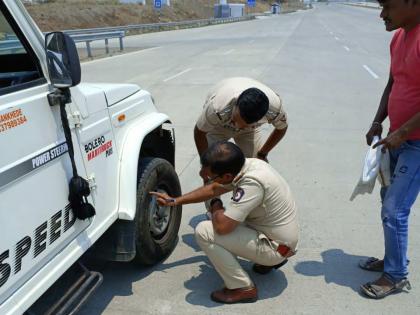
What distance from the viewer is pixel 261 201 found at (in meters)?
2.99

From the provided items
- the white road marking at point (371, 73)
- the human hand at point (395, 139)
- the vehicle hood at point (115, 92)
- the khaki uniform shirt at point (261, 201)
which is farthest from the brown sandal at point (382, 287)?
the white road marking at point (371, 73)

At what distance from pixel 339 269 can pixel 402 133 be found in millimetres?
1291

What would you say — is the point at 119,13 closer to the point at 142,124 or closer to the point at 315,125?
the point at 315,125

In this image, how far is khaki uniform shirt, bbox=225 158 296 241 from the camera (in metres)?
2.92

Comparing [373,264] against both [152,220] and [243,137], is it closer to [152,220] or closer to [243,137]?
[243,137]

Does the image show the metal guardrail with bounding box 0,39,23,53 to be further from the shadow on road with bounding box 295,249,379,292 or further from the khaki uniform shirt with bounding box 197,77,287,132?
the shadow on road with bounding box 295,249,379,292

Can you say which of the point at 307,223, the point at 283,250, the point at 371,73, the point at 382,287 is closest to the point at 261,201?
the point at 283,250

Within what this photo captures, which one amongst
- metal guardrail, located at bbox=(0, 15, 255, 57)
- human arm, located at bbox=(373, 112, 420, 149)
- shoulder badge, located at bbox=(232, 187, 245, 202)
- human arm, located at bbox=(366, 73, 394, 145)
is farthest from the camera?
human arm, located at bbox=(366, 73, 394, 145)

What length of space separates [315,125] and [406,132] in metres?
5.03

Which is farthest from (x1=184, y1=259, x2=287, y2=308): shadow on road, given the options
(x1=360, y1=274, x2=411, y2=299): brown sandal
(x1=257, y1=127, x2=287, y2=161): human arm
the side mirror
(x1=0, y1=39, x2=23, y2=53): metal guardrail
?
(x1=0, y1=39, x2=23, y2=53): metal guardrail

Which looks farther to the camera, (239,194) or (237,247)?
(237,247)

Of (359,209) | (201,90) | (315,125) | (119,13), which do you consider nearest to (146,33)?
(119,13)

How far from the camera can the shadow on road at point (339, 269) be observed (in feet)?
11.4

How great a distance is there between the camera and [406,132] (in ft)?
9.30
